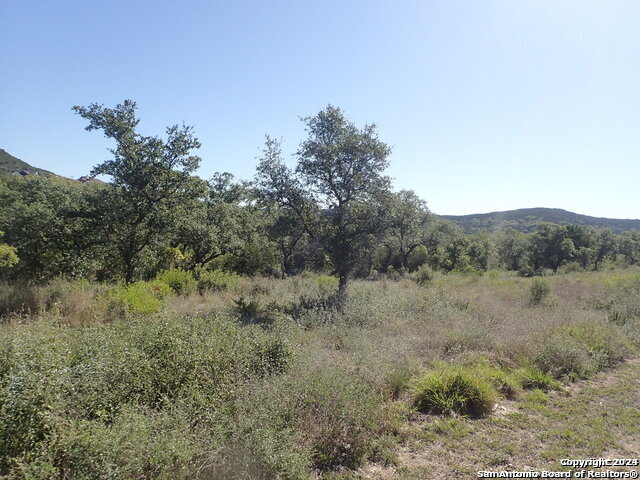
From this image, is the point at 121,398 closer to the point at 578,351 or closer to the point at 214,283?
the point at 578,351

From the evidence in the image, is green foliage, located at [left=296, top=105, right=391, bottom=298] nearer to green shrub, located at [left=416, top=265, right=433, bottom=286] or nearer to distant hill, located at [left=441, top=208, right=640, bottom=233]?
green shrub, located at [left=416, top=265, right=433, bottom=286]

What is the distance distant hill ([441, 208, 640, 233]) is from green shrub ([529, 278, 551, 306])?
87.9 meters

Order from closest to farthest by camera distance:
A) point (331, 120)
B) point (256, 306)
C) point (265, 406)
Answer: point (265, 406), point (256, 306), point (331, 120)

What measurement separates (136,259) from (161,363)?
9293 mm

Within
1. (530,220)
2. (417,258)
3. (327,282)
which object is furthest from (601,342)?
(530,220)

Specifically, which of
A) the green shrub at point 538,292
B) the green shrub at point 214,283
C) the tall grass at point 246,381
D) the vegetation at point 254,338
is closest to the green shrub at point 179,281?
the vegetation at point 254,338

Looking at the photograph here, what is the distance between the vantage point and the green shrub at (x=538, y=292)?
38.8 ft

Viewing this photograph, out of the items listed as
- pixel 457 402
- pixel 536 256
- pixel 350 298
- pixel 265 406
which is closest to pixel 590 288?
pixel 350 298

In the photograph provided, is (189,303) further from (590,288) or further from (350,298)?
(590,288)

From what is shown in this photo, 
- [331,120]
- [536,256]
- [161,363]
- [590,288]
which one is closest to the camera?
[161,363]

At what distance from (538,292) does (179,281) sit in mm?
14301

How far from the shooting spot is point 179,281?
42.3ft

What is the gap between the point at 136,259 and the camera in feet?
38.8

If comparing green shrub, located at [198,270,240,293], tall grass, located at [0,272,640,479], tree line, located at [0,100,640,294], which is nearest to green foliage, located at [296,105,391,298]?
tree line, located at [0,100,640,294]
